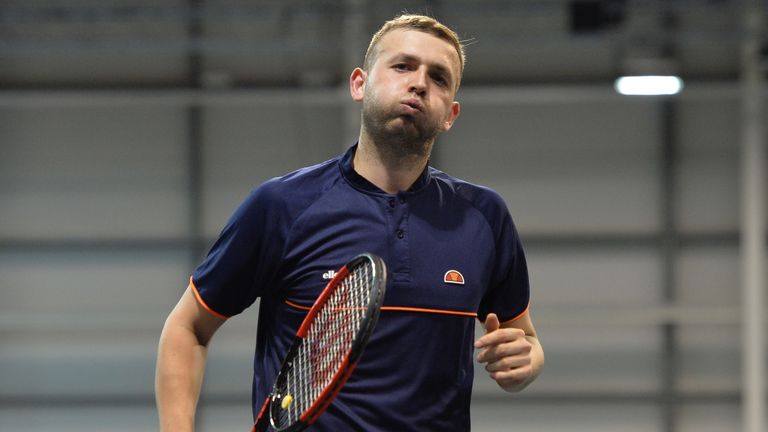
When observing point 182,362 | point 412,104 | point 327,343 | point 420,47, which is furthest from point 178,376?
point 420,47

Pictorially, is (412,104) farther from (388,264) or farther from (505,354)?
(505,354)

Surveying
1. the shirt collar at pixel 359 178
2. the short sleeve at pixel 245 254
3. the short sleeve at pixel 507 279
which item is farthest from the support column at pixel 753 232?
the short sleeve at pixel 245 254

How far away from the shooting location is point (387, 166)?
7.35 feet

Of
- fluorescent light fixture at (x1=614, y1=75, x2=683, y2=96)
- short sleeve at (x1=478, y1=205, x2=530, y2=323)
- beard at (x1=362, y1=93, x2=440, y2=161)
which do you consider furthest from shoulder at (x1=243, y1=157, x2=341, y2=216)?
fluorescent light fixture at (x1=614, y1=75, x2=683, y2=96)

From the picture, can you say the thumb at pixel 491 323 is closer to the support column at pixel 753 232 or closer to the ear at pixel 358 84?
the ear at pixel 358 84

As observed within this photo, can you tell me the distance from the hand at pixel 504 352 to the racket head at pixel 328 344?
0.25 m

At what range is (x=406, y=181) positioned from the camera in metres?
2.26

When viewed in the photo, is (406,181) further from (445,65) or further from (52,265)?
(52,265)

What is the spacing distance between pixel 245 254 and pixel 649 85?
6443 mm

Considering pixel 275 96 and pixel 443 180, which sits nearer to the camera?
pixel 443 180

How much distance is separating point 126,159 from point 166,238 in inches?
30.0

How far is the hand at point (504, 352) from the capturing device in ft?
6.66

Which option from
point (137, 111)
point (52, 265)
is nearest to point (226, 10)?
point (137, 111)

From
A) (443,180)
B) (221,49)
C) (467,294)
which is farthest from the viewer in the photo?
(221,49)
